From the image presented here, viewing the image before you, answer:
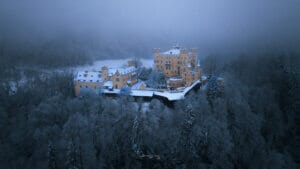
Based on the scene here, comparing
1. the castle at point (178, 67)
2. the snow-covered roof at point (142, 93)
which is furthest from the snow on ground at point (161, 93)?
the castle at point (178, 67)

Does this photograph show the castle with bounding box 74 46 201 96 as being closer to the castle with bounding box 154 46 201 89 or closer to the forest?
the castle with bounding box 154 46 201 89

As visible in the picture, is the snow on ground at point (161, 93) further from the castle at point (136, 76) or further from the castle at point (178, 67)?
the castle at point (178, 67)

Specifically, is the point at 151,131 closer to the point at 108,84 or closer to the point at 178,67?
the point at 108,84

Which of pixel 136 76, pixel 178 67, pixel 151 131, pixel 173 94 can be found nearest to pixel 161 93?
pixel 173 94

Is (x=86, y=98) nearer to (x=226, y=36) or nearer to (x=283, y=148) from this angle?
(x=283, y=148)

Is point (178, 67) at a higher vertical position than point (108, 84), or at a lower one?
higher

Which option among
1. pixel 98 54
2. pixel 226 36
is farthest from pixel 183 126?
pixel 226 36
